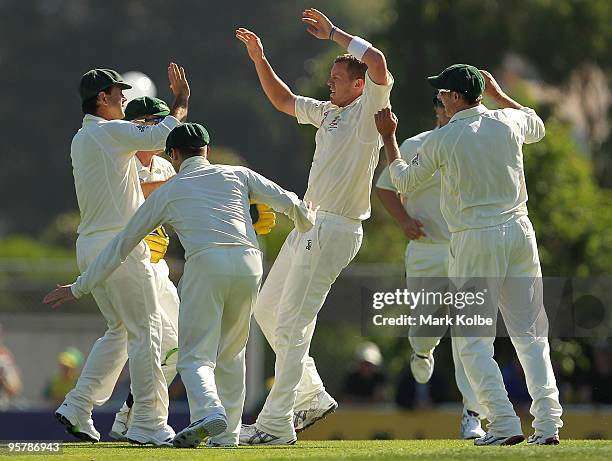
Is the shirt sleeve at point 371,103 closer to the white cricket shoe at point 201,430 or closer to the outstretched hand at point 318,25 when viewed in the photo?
the outstretched hand at point 318,25

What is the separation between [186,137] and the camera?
33.1ft

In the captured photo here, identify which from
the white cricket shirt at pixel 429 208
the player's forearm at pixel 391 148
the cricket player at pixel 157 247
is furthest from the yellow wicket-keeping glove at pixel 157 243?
the white cricket shirt at pixel 429 208

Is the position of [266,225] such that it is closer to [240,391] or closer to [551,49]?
[240,391]

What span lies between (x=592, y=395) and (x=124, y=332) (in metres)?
6.58

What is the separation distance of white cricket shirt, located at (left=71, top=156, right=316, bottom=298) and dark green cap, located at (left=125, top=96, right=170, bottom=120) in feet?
3.18

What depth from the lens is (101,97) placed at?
10.7 m

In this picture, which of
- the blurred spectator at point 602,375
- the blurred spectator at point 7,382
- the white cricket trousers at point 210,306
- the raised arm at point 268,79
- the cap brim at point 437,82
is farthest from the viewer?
the blurred spectator at point 7,382

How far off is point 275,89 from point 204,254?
216 cm

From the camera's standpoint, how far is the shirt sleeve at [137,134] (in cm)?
1039

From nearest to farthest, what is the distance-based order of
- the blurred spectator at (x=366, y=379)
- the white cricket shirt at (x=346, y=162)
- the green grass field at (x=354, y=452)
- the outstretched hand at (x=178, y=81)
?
1. the green grass field at (x=354, y=452)
2. the white cricket shirt at (x=346, y=162)
3. the outstretched hand at (x=178, y=81)
4. the blurred spectator at (x=366, y=379)

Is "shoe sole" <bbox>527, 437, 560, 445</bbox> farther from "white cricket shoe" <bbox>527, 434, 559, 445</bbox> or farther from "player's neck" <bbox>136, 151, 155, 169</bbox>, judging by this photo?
"player's neck" <bbox>136, 151, 155, 169</bbox>

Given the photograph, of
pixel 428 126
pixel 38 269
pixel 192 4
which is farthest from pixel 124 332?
pixel 192 4

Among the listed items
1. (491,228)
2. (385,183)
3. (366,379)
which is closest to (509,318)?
(491,228)

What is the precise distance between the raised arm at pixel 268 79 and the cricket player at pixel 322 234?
0.57 meters
